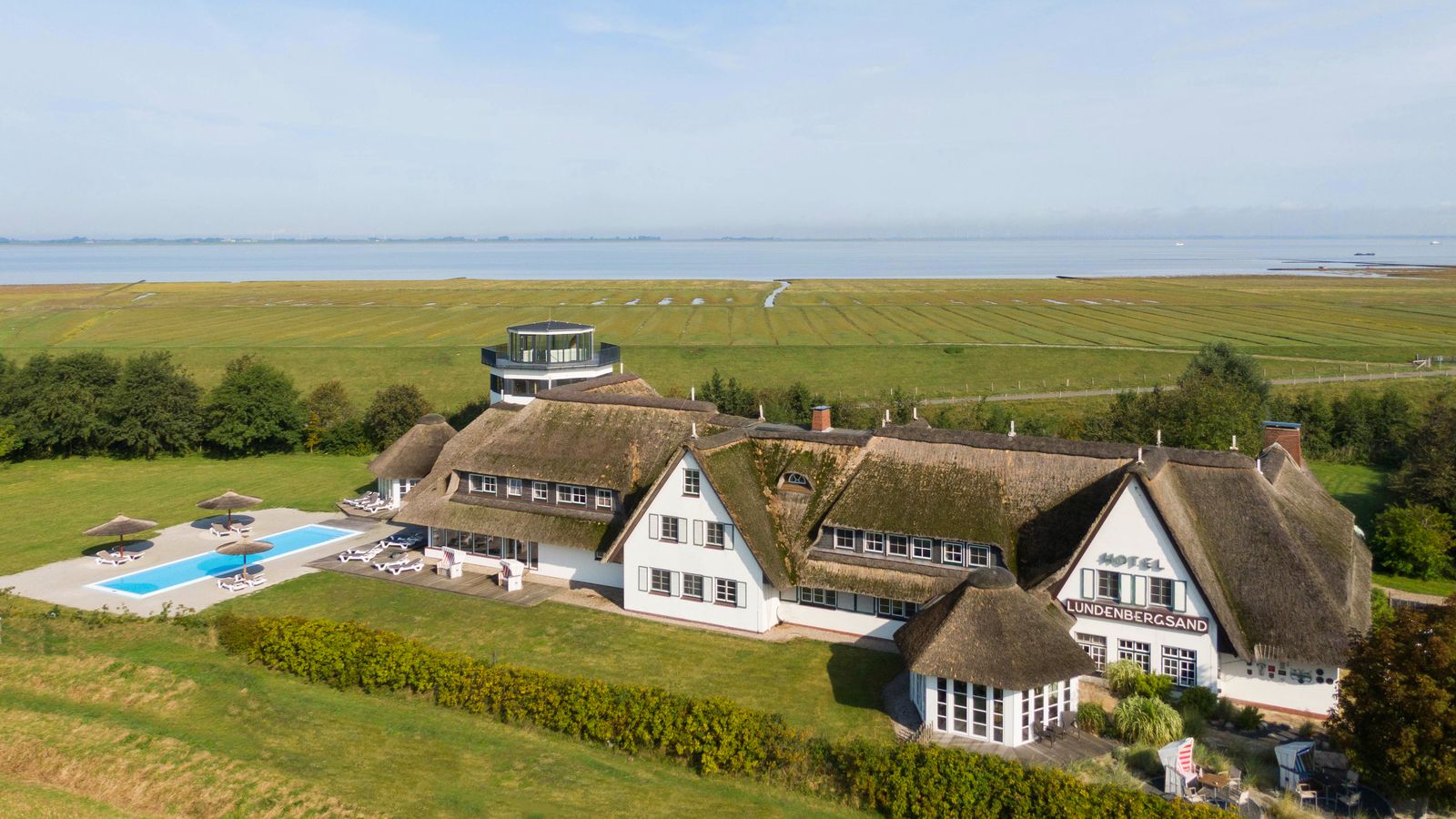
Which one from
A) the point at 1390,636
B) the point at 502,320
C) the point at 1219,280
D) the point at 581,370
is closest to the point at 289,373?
the point at 502,320

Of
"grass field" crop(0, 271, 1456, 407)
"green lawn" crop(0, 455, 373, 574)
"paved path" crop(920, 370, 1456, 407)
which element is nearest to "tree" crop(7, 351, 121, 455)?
"green lawn" crop(0, 455, 373, 574)

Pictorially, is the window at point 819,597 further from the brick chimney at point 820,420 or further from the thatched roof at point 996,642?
the thatched roof at point 996,642

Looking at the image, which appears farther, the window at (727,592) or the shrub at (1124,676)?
the window at (727,592)

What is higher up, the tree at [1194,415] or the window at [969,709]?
the tree at [1194,415]

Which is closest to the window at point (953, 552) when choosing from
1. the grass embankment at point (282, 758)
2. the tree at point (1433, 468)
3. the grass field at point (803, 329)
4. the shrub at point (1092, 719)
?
the shrub at point (1092, 719)

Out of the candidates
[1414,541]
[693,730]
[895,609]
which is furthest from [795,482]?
[1414,541]

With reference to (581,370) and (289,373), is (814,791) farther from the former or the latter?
(289,373)

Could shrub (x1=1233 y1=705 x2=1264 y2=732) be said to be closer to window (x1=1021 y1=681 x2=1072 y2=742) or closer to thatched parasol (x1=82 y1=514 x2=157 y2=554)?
window (x1=1021 y1=681 x2=1072 y2=742)
